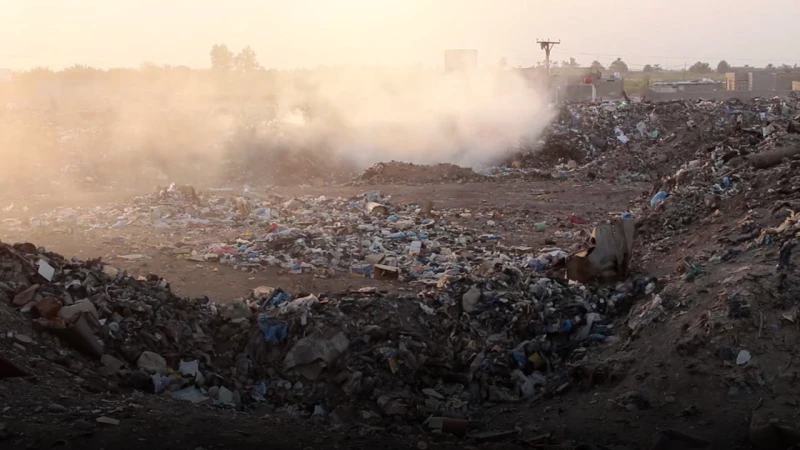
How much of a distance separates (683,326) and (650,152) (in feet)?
39.3

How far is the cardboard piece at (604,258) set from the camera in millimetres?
6223

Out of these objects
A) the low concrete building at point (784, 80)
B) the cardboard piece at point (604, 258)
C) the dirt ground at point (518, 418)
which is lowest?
the dirt ground at point (518, 418)

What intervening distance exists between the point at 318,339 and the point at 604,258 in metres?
2.67

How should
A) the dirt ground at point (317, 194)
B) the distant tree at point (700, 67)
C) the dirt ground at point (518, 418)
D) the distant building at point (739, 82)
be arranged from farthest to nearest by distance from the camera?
the distant tree at point (700, 67) → the distant building at point (739, 82) → the dirt ground at point (317, 194) → the dirt ground at point (518, 418)

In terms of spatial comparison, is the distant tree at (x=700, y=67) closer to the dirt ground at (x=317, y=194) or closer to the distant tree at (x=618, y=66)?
the distant tree at (x=618, y=66)

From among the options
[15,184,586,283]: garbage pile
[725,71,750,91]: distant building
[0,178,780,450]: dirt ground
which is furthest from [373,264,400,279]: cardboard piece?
[725,71,750,91]: distant building

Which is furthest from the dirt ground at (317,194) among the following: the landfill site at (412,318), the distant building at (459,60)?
the distant building at (459,60)

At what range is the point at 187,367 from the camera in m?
4.79

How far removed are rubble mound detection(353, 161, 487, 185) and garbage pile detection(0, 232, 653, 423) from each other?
885 centimetres

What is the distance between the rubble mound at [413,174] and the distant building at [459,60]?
6.39 metres

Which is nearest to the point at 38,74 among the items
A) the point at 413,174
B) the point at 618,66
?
the point at 413,174

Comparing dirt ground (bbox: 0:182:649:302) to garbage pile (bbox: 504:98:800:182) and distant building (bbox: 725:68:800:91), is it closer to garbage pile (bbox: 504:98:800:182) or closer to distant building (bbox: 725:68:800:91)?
garbage pile (bbox: 504:98:800:182)

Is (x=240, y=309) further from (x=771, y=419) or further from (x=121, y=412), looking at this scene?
(x=771, y=419)

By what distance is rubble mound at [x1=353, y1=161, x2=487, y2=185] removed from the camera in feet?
48.5
